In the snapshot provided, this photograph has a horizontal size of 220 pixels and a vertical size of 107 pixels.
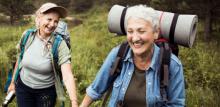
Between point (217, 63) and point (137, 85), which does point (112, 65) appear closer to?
point (137, 85)

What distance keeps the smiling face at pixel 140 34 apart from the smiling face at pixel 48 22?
3.96 feet

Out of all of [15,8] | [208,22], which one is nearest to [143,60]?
[208,22]

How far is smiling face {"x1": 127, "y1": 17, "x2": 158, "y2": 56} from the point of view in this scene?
2.86 meters

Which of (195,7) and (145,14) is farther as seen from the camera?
(195,7)

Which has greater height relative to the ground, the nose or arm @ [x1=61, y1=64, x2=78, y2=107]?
the nose

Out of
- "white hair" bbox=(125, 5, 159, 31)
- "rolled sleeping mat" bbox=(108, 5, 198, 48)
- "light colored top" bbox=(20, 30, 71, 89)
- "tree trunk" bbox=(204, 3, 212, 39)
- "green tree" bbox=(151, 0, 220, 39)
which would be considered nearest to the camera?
"white hair" bbox=(125, 5, 159, 31)

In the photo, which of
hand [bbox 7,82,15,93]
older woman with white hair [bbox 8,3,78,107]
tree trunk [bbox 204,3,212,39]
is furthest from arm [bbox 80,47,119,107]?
tree trunk [bbox 204,3,212,39]

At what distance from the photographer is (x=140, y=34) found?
2867 millimetres

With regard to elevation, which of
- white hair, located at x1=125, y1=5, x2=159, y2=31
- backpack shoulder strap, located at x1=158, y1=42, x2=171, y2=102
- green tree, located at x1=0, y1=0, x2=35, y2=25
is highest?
white hair, located at x1=125, y1=5, x2=159, y2=31

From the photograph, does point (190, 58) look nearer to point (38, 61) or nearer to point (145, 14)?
point (38, 61)

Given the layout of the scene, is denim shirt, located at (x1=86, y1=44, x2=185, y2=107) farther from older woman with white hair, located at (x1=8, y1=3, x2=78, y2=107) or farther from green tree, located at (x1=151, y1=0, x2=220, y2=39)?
green tree, located at (x1=151, y1=0, x2=220, y2=39)

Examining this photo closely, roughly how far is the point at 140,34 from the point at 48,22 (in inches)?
51.7

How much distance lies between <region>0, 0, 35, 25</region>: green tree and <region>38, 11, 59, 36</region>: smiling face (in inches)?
1043

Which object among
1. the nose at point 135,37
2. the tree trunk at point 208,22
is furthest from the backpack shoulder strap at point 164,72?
the tree trunk at point 208,22
